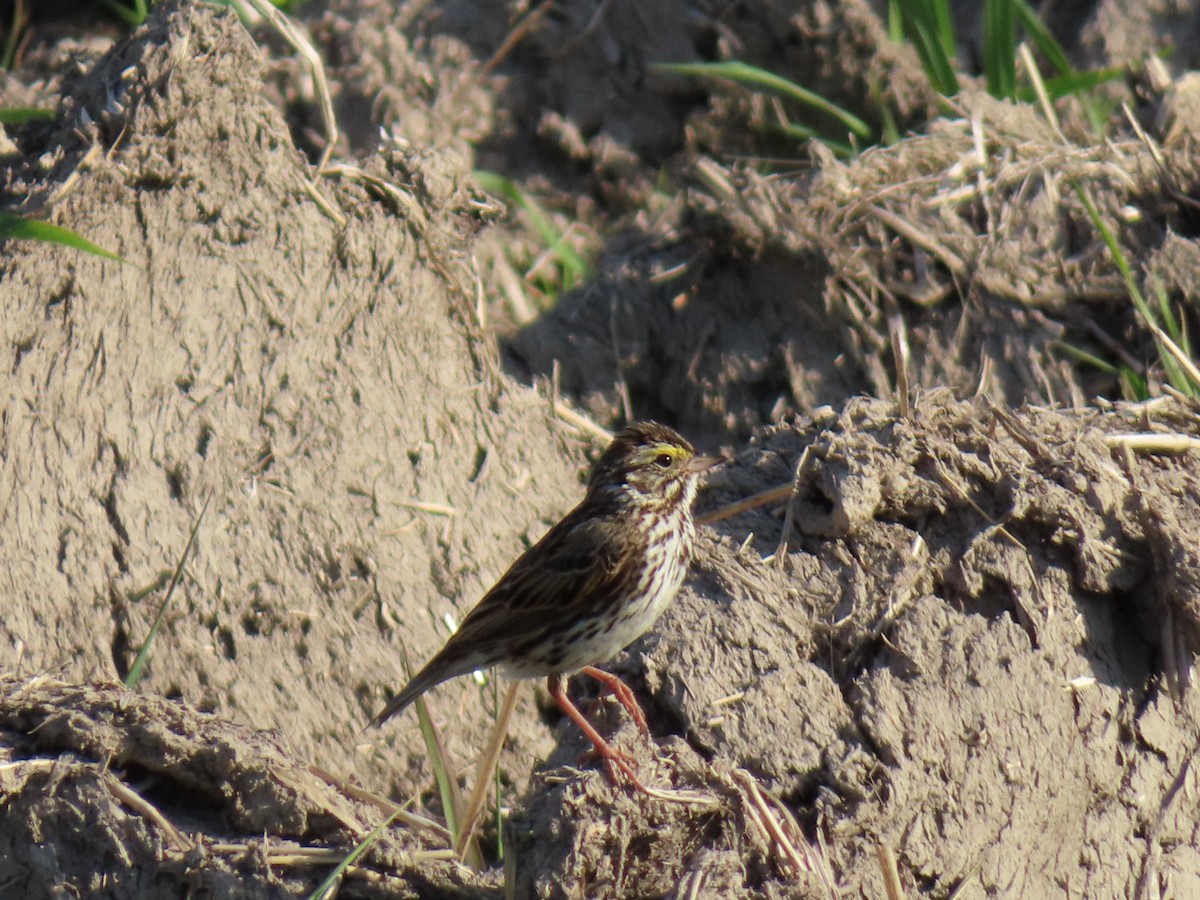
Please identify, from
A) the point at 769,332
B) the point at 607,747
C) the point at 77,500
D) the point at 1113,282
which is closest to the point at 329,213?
the point at 77,500

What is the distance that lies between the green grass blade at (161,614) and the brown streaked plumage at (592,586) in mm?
817

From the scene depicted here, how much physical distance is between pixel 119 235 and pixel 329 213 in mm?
898

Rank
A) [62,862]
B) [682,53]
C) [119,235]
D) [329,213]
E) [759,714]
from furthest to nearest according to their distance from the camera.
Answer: [682,53] < [329,213] < [119,235] < [759,714] < [62,862]

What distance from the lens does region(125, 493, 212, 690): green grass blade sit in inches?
216

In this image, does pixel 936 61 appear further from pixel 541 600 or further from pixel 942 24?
pixel 541 600

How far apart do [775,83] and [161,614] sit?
4438 millimetres

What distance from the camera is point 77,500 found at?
5.86m

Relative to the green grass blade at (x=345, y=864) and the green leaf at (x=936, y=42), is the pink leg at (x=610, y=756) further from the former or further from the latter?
the green leaf at (x=936, y=42)

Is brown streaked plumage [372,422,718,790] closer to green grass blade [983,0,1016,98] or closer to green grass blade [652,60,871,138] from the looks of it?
green grass blade [652,60,871,138]

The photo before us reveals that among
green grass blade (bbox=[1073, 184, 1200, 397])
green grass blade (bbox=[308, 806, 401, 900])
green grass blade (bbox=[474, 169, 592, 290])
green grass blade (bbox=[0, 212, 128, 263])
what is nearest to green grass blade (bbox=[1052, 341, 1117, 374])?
green grass blade (bbox=[1073, 184, 1200, 397])

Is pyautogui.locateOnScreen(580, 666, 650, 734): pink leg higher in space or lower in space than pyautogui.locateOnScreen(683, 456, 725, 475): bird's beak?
lower

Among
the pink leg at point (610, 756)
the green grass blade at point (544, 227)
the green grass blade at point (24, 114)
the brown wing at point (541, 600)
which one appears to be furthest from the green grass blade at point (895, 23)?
the pink leg at point (610, 756)

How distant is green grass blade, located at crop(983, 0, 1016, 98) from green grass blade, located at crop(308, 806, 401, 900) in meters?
5.09

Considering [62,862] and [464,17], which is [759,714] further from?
[464,17]
